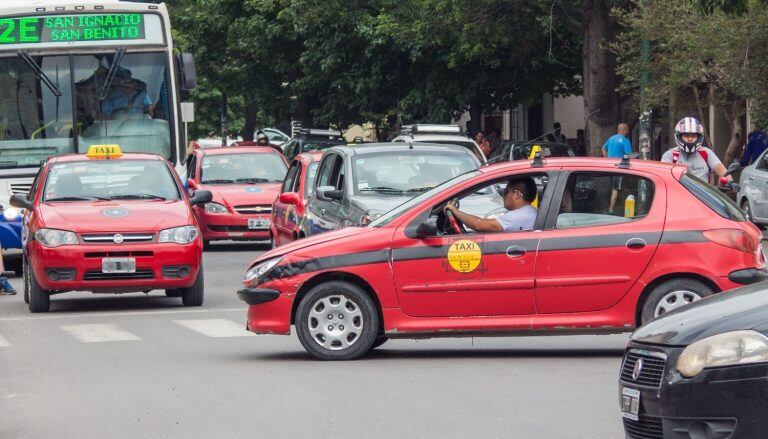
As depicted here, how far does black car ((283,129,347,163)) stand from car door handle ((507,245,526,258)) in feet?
73.2

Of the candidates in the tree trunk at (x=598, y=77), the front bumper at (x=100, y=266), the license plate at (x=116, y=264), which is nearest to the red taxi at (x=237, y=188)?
the tree trunk at (x=598, y=77)

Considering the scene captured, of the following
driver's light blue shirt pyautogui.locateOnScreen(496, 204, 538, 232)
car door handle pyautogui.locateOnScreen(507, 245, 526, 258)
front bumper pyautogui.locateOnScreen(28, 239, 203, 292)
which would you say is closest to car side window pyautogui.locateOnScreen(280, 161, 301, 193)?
front bumper pyautogui.locateOnScreen(28, 239, 203, 292)

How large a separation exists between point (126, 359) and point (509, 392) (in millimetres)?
3611

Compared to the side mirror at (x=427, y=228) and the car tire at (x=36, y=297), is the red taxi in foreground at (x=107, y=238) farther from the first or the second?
the side mirror at (x=427, y=228)

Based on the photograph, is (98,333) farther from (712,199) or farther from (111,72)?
(111,72)

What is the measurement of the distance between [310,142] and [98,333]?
2149cm

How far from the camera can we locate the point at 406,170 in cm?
1633

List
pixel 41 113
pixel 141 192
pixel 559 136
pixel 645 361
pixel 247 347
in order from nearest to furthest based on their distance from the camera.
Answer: pixel 645 361 < pixel 247 347 < pixel 141 192 < pixel 41 113 < pixel 559 136

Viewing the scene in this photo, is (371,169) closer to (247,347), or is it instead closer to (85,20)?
(247,347)

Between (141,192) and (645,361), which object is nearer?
(645,361)

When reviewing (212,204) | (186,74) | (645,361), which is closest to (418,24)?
(212,204)

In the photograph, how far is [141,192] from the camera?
53.8ft

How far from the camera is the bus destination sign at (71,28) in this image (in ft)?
66.4

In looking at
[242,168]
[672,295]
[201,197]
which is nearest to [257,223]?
[242,168]
